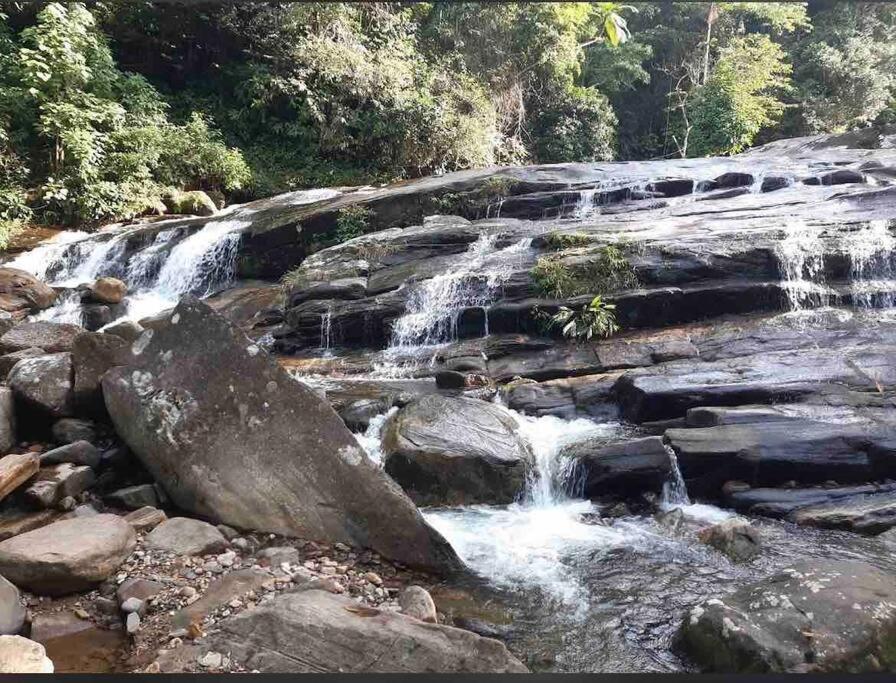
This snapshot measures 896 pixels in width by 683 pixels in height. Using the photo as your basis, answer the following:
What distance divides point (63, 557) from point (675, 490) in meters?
4.74

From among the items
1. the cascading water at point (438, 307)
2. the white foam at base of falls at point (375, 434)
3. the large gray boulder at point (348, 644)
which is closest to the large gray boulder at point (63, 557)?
the large gray boulder at point (348, 644)

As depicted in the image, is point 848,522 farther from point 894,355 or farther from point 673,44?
point 673,44

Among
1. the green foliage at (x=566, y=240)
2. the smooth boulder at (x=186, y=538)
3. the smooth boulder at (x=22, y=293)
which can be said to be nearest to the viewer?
the smooth boulder at (x=186, y=538)

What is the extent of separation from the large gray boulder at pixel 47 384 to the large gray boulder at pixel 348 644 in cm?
339

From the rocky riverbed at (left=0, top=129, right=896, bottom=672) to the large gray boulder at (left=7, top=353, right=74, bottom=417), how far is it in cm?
3

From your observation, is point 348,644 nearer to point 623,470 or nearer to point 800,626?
point 800,626

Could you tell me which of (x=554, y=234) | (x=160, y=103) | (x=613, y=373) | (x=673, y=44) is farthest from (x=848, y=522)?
(x=673, y=44)

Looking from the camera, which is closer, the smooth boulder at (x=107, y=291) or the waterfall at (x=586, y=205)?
the smooth boulder at (x=107, y=291)

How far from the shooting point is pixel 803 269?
901 centimetres

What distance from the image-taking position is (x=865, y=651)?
295 centimetres

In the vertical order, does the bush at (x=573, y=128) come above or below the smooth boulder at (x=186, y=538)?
above

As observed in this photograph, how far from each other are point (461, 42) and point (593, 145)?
6.86 m

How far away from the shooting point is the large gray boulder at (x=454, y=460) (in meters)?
5.37

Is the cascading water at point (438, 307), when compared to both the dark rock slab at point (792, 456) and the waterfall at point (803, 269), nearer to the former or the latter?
the waterfall at point (803, 269)
